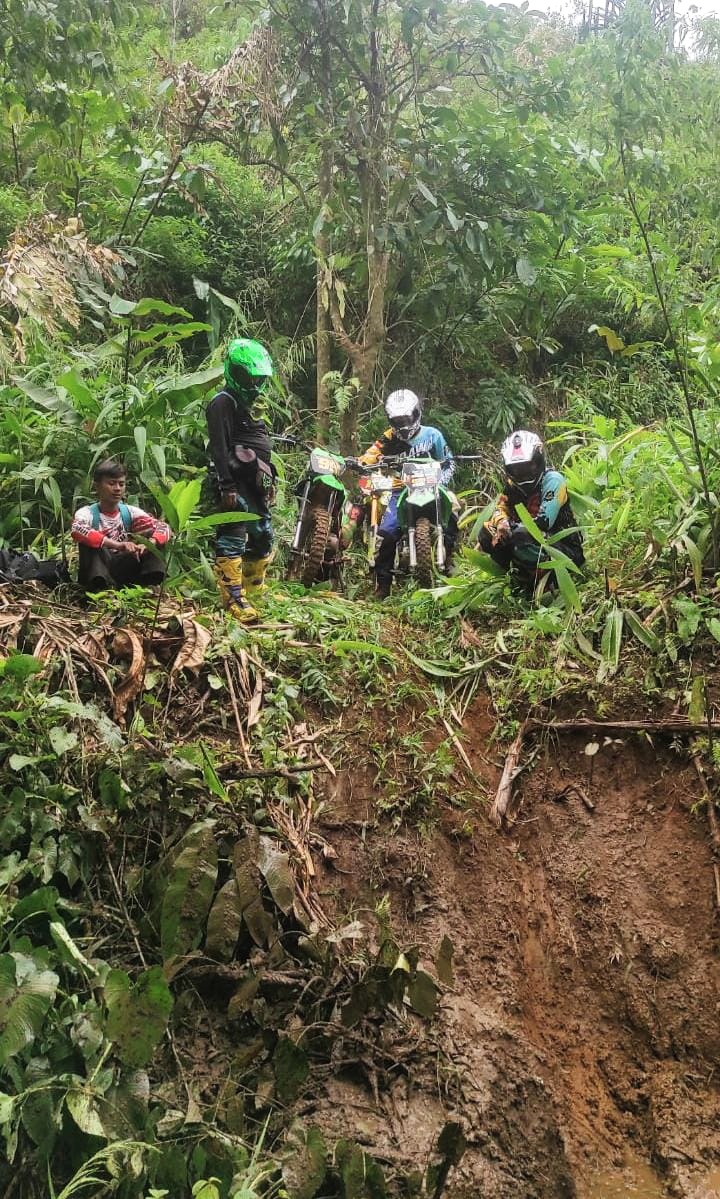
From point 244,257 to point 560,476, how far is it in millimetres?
5490

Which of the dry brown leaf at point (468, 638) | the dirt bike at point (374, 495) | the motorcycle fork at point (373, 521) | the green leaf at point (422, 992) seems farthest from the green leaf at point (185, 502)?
the motorcycle fork at point (373, 521)

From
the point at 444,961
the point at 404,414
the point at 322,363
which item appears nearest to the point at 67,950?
the point at 444,961

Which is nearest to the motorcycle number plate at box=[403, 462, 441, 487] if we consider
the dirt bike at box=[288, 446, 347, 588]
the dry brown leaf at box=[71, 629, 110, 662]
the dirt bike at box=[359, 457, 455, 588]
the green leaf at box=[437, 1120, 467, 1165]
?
the dirt bike at box=[359, 457, 455, 588]

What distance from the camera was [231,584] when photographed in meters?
4.59

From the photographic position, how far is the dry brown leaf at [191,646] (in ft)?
11.5

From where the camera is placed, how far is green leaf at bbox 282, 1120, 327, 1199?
81.6 inches

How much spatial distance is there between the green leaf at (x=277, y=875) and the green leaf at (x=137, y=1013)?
0.65 meters

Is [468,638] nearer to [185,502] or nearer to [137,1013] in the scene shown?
[185,502]

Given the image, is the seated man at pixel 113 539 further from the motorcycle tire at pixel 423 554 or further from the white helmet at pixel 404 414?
the white helmet at pixel 404 414

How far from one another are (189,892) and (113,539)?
7.22 feet

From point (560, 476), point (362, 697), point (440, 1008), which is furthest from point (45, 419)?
point (440, 1008)

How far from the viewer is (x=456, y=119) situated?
6.91 meters

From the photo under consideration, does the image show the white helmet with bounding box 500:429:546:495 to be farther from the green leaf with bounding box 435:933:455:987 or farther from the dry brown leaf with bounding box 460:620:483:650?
the green leaf with bounding box 435:933:455:987

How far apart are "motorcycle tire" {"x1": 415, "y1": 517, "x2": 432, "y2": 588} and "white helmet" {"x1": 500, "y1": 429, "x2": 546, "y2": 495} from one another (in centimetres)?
86
